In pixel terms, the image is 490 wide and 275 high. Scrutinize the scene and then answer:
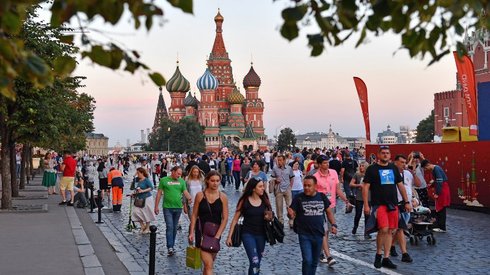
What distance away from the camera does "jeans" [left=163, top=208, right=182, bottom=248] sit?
11.9 meters

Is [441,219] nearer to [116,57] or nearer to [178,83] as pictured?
[116,57]

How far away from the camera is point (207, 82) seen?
419 ft

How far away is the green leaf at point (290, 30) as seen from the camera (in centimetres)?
365

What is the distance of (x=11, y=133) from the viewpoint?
2053 centimetres

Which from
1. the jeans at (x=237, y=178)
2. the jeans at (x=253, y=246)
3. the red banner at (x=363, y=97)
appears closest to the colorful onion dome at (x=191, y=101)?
the jeans at (x=237, y=178)

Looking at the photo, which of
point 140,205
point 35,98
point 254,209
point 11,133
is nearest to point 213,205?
point 254,209

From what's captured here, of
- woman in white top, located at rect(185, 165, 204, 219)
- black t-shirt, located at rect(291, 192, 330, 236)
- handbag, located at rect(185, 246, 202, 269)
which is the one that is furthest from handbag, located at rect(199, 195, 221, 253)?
woman in white top, located at rect(185, 165, 204, 219)

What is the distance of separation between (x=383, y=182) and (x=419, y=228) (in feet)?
9.17

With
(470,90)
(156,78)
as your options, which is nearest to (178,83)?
(470,90)

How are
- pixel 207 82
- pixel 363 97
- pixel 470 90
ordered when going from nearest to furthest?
pixel 470 90, pixel 363 97, pixel 207 82

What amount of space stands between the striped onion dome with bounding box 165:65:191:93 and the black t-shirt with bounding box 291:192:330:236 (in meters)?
124

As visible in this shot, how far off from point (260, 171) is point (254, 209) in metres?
5.54

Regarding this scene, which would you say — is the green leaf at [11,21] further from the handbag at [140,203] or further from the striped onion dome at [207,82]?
the striped onion dome at [207,82]

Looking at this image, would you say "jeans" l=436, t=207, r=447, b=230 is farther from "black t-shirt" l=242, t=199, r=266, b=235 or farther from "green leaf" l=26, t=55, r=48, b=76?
"green leaf" l=26, t=55, r=48, b=76
